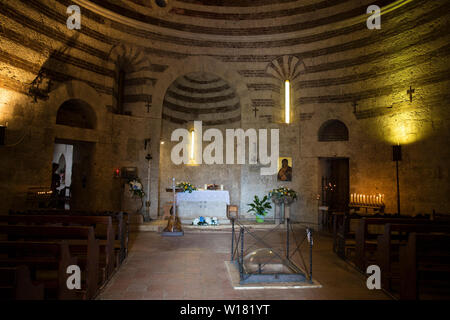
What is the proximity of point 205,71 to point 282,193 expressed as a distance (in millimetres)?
6782

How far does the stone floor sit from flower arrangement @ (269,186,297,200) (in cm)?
360

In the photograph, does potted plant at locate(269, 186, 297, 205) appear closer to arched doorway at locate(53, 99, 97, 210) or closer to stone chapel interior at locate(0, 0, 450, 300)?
stone chapel interior at locate(0, 0, 450, 300)

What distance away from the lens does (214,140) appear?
14898mm

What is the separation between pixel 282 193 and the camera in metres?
11.3

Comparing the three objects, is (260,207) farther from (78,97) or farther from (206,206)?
(78,97)

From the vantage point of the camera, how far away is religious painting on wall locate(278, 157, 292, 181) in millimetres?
12398

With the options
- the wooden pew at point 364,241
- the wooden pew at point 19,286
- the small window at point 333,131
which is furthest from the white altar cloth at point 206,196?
the wooden pew at point 19,286

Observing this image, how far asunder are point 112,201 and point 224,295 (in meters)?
8.72

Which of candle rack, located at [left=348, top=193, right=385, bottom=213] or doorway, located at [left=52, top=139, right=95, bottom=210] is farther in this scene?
doorway, located at [left=52, top=139, right=95, bottom=210]

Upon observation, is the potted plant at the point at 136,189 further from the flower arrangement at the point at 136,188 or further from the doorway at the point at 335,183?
the doorway at the point at 335,183

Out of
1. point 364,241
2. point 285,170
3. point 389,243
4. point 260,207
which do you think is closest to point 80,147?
point 260,207

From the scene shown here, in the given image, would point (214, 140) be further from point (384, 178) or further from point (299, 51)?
point (384, 178)

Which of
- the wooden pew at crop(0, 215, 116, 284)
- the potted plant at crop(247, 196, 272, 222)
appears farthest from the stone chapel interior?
the wooden pew at crop(0, 215, 116, 284)
